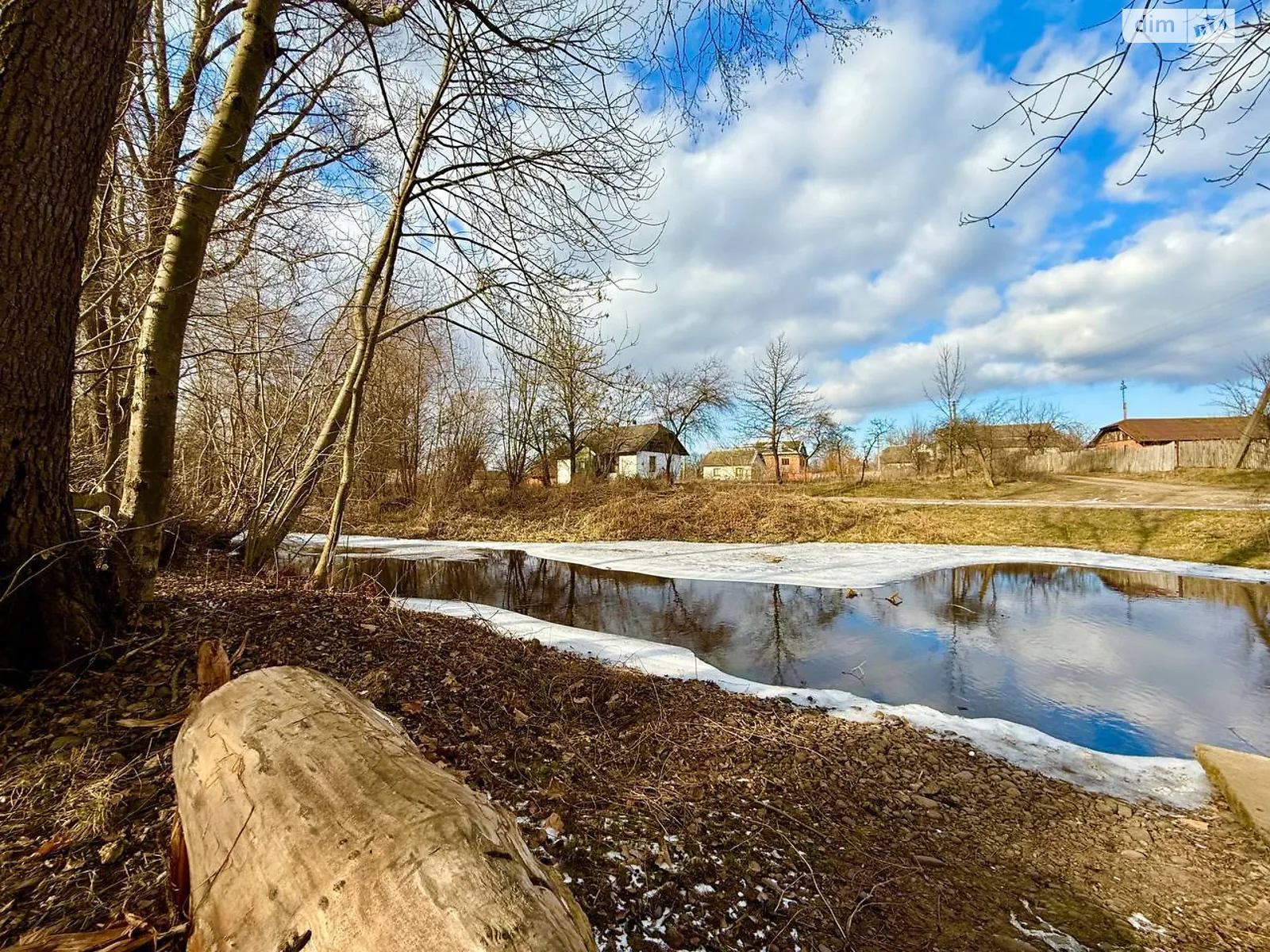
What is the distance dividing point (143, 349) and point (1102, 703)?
338 inches

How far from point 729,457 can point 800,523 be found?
34.7 meters

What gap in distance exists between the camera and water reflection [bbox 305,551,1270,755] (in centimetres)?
500

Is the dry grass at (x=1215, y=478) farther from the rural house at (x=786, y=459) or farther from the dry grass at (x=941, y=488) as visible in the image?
→ the rural house at (x=786, y=459)

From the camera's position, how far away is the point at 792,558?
13.8m

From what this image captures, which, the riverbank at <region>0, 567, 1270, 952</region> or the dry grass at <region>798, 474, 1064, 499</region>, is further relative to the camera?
the dry grass at <region>798, 474, 1064, 499</region>

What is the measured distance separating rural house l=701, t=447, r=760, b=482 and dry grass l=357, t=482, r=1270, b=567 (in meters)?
24.4

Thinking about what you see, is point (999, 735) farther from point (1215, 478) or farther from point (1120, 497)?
point (1215, 478)

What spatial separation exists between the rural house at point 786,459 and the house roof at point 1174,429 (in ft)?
84.7

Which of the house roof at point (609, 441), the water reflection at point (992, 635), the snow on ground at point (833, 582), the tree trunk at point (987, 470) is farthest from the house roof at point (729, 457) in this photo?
the water reflection at point (992, 635)

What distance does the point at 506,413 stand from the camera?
24.6 meters

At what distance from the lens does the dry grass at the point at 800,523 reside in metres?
13.2

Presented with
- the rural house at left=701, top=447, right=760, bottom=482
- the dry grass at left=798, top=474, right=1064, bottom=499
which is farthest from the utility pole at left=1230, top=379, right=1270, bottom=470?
the rural house at left=701, top=447, right=760, bottom=482

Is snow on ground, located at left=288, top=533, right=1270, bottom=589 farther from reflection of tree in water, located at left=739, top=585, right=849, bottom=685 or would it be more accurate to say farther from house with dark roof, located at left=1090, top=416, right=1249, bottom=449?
house with dark roof, located at left=1090, top=416, right=1249, bottom=449

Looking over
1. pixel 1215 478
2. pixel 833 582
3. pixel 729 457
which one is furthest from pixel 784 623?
pixel 729 457
